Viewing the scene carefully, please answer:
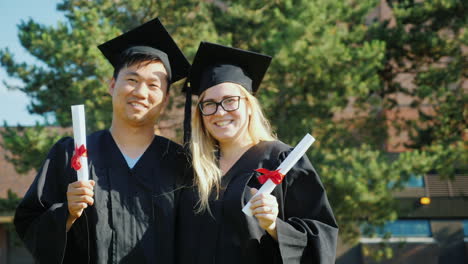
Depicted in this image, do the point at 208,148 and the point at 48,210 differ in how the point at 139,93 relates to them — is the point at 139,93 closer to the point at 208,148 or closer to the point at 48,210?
the point at 208,148

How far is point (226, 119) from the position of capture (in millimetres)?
3021

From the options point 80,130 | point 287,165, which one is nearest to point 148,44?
point 80,130

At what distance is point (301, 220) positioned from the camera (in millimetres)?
2740

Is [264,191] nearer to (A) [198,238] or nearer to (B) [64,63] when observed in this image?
(A) [198,238]

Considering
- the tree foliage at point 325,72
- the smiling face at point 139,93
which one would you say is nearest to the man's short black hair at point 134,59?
the smiling face at point 139,93

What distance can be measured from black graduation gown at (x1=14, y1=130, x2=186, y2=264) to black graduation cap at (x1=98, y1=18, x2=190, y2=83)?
2.30 ft

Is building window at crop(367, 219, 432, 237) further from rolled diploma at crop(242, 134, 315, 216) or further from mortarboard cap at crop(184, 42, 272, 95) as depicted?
rolled diploma at crop(242, 134, 315, 216)

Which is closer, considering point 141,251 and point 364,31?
point 141,251

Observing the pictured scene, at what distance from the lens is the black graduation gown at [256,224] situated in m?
2.69

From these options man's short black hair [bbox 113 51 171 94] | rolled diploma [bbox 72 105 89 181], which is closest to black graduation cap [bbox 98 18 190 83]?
man's short black hair [bbox 113 51 171 94]

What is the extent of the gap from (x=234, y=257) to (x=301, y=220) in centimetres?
43

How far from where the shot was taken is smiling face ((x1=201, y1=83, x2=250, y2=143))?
301cm

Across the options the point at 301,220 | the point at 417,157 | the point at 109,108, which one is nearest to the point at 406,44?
the point at 417,157

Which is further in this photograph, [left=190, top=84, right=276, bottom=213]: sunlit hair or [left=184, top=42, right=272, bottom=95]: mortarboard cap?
[left=184, top=42, right=272, bottom=95]: mortarboard cap
